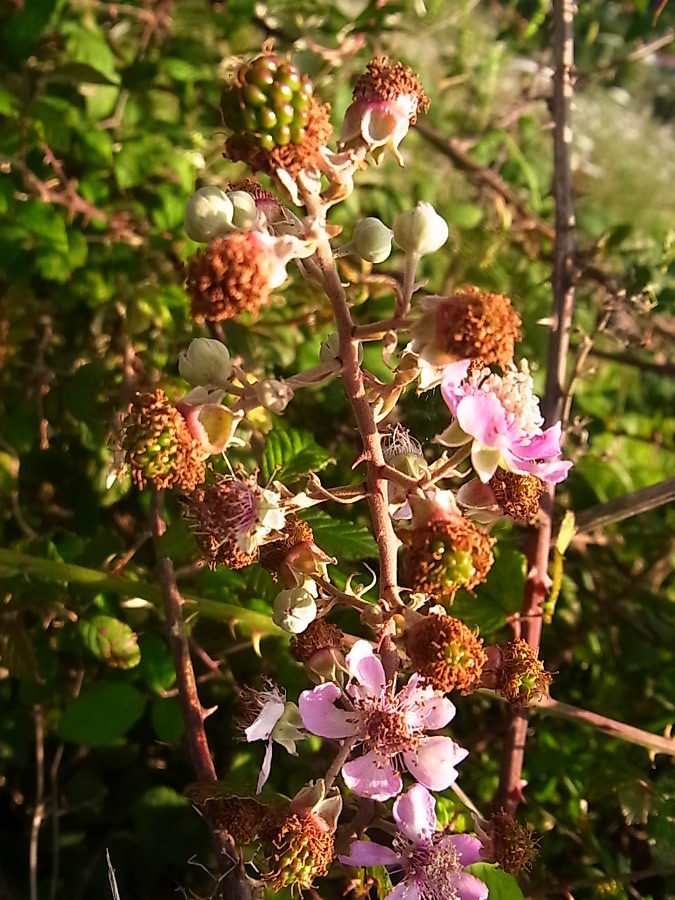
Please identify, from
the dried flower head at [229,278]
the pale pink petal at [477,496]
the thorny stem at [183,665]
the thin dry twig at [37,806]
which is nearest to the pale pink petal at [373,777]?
the thorny stem at [183,665]

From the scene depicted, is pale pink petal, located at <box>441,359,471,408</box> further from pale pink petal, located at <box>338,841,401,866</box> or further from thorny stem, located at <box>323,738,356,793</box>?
pale pink petal, located at <box>338,841,401,866</box>

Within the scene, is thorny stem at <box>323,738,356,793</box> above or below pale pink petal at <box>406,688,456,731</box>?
below

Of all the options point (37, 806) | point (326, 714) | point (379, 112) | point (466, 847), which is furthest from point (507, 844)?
point (37, 806)

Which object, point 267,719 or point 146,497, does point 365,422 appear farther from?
point 146,497

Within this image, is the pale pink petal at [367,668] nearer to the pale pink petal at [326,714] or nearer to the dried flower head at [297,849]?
the pale pink petal at [326,714]

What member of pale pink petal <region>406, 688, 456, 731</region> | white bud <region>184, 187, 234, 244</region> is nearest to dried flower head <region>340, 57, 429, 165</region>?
white bud <region>184, 187, 234, 244</region>

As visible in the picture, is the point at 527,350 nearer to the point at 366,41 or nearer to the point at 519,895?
the point at 366,41
